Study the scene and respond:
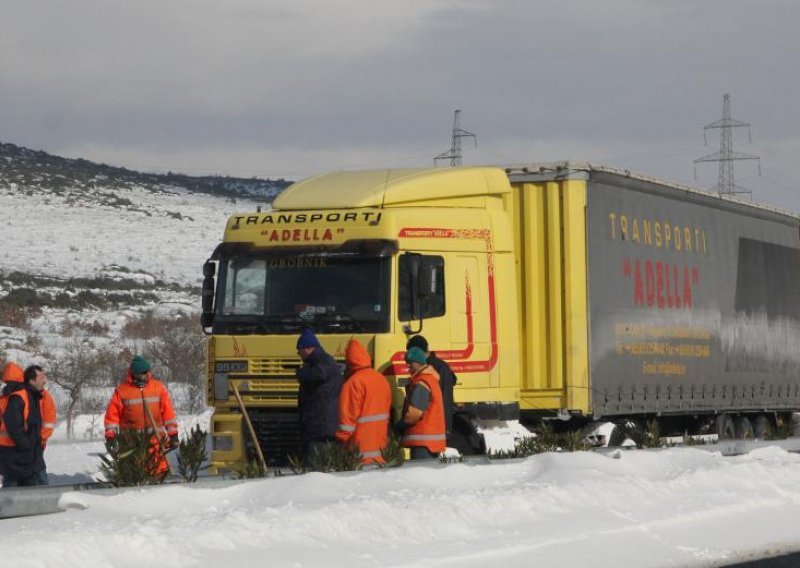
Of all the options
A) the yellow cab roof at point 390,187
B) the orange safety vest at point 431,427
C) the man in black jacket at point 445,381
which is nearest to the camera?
the orange safety vest at point 431,427

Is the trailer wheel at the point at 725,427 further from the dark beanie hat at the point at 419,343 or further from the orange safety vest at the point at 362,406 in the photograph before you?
the orange safety vest at the point at 362,406

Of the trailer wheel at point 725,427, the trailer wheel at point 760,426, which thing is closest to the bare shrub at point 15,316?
the trailer wheel at point 760,426

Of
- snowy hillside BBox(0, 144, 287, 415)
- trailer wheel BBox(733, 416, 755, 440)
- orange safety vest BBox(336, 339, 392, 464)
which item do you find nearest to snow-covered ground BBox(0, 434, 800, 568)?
orange safety vest BBox(336, 339, 392, 464)

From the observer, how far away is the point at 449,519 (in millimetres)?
11406

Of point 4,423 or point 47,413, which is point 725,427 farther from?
point 4,423

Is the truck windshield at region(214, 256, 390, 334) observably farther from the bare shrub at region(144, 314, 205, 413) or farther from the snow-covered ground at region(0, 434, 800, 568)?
the bare shrub at region(144, 314, 205, 413)

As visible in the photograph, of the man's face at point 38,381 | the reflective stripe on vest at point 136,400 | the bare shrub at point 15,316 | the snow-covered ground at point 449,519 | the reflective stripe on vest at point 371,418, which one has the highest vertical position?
the bare shrub at point 15,316

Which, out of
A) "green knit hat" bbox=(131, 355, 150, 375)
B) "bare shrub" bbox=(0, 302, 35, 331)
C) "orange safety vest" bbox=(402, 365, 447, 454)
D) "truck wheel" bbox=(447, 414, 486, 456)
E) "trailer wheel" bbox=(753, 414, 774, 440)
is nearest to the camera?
"orange safety vest" bbox=(402, 365, 447, 454)

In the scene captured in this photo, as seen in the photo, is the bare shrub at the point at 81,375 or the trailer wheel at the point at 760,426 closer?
the trailer wheel at the point at 760,426

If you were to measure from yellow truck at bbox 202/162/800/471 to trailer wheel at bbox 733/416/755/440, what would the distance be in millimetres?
409

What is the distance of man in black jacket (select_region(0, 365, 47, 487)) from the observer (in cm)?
1523

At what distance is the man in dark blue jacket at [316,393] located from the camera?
14.6 metres

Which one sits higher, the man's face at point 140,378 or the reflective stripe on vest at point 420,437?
the man's face at point 140,378

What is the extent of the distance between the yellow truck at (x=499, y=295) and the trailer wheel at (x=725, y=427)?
3 cm
